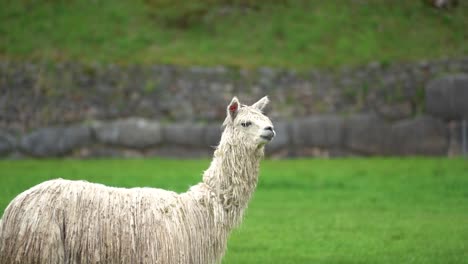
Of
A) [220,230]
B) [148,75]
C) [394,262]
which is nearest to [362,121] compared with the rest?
[148,75]

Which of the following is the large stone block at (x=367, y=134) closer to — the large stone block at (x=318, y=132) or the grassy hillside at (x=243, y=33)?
the large stone block at (x=318, y=132)

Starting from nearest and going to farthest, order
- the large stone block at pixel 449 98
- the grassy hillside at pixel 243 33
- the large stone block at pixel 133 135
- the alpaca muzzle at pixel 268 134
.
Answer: the alpaca muzzle at pixel 268 134, the large stone block at pixel 449 98, the large stone block at pixel 133 135, the grassy hillside at pixel 243 33

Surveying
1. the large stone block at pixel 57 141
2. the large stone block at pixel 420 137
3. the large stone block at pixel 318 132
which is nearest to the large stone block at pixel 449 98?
the large stone block at pixel 420 137

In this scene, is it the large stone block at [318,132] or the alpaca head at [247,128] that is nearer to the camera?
the alpaca head at [247,128]

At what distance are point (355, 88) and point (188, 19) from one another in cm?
849

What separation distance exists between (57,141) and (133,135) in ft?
8.58

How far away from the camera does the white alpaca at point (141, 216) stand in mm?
6520

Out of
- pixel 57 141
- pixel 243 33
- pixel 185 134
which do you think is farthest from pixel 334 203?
pixel 243 33

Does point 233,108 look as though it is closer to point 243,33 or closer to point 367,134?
point 367,134

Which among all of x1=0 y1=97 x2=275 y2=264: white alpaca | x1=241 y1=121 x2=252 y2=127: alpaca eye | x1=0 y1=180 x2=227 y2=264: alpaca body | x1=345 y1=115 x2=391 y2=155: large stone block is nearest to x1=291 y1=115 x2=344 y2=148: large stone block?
x1=345 y1=115 x2=391 y2=155: large stone block

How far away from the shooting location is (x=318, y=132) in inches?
1003

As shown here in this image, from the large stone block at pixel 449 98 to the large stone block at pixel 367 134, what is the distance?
1.64 meters

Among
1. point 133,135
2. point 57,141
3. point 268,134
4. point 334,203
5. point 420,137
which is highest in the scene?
point 268,134

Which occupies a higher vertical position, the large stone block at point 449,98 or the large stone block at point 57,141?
the large stone block at point 449,98
